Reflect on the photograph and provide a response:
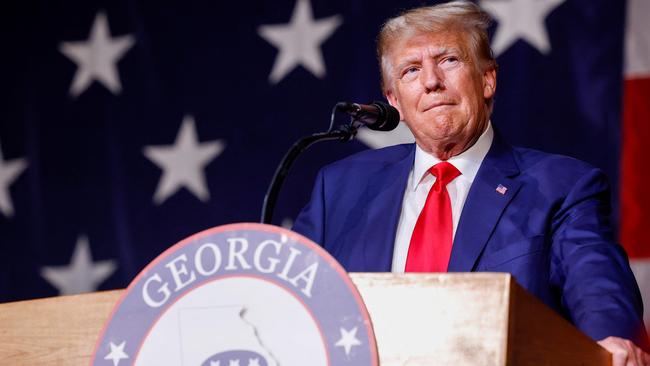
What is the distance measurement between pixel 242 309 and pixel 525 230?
2.87 ft

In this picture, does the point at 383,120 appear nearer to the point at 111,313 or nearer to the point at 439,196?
the point at 439,196

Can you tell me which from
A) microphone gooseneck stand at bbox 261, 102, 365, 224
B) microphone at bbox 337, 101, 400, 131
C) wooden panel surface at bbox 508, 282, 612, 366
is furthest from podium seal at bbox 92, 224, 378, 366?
microphone at bbox 337, 101, 400, 131

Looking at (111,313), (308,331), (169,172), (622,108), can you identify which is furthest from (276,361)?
(169,172)

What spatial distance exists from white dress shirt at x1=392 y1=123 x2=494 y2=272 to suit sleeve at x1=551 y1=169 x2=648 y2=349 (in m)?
0.23

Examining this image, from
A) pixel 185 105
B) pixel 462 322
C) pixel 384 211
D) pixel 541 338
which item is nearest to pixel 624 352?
pixel 541 338

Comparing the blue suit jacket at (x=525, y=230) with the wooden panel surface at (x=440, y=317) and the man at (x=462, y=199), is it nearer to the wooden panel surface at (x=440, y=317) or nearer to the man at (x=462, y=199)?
the man at (x=462, y=199)

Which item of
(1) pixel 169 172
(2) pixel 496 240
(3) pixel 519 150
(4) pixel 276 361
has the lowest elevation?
(4) pixel 276 361

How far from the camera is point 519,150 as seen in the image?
222cm

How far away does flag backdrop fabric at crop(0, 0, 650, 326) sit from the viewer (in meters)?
2.94

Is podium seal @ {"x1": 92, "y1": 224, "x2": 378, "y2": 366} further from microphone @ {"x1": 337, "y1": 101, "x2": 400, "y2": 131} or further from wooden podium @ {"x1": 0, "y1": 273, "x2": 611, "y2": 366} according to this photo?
microphone @ {"x1": 337, "y1": 101, "x2": 400, "y2": 131}

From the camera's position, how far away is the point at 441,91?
7.23 ft

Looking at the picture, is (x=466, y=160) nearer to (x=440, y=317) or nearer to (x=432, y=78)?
(x=432, y=78)

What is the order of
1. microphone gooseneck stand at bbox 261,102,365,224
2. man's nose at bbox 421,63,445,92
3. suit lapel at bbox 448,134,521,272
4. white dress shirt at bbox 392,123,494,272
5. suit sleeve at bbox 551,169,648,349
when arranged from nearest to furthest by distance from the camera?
1. suit sleeve at bbox 551,169,648,349
2. microphone gooseneck stand at bbox 261,102,365,224
3. suit lapel at bbox 448,134,521,272
4. white dress shirt at bbox 392,123,494,272
5. man's nose at bbox 421,63,445,92

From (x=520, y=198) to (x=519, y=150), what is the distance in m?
0.22
